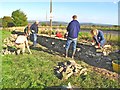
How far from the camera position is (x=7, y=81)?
22.4 ft

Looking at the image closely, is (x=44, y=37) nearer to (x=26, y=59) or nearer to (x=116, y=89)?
(x=26, y=59)

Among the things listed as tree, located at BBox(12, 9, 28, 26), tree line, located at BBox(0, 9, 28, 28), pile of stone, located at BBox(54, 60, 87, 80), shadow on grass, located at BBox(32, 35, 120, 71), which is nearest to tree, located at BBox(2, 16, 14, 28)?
tree line, located at BBox(0, 9, 28, 28)

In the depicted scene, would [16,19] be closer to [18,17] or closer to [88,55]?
[18,17]

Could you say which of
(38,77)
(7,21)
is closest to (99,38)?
(38,77)

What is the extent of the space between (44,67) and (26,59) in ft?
3.89

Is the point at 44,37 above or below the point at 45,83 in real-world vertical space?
above

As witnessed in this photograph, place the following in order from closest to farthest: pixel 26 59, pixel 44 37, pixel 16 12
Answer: pixel 26 59
pixel 44 37
pixel 16 12

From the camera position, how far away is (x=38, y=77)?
23.4 feet

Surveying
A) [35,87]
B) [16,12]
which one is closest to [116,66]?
[35,87]

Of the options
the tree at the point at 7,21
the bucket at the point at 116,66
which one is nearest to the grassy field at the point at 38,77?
the bucket at the point at 116,66

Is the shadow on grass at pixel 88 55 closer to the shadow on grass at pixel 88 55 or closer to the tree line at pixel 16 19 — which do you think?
the shadow on grass at pixel 88 55

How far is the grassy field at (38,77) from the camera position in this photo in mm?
6676

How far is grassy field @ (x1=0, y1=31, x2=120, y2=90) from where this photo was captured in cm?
668

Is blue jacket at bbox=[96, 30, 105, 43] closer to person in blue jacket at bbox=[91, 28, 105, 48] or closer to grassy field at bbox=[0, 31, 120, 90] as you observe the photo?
person in blue jacket at bbox=[91, 28, 105, 48]
